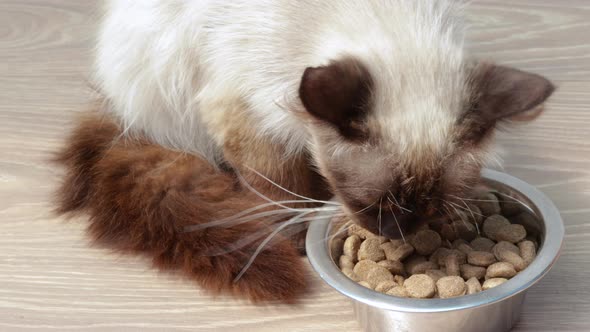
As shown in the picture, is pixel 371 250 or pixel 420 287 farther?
pixel 371 250

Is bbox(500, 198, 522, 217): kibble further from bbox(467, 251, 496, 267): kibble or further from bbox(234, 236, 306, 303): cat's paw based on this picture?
bbox(234, 236, 306, 303): cat's paw

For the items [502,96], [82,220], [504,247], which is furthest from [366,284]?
[82,220]

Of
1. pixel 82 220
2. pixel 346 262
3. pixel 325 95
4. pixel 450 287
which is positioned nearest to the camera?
pixel 325 95

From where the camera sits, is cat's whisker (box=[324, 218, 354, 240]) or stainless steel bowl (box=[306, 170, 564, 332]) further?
cat's whisker (box=[324, 218, 354, 240])

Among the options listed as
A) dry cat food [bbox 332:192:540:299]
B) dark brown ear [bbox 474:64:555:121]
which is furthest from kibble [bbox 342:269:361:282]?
dark brown ear [bbox 474:64:555:121]

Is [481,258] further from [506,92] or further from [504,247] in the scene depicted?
[506,92]

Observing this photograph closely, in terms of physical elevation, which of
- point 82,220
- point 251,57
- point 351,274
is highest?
point 251,57
